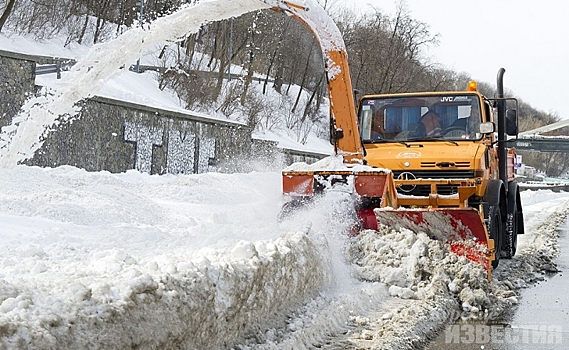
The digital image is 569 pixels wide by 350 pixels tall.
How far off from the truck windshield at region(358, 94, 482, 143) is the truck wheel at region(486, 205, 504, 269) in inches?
42.3

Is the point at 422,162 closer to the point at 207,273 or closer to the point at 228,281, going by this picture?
the point at 228,281

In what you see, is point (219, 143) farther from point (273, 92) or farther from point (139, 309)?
point (273, 92)

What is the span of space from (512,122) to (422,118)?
1293mm

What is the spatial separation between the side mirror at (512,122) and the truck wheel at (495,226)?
1.21 meters

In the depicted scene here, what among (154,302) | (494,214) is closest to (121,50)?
(494,214)

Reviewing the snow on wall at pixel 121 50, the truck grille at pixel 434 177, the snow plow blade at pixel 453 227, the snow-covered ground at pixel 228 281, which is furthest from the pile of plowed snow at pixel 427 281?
the snow on wall at pixel 121 50

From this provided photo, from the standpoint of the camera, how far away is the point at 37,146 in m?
15.7

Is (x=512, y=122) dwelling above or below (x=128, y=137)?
above

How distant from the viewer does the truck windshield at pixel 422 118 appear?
395 inches

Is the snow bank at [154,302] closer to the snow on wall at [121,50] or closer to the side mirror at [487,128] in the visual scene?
the snow on wall at [121,50]

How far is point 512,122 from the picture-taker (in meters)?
10.3

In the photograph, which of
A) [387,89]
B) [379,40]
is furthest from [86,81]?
[379,40]

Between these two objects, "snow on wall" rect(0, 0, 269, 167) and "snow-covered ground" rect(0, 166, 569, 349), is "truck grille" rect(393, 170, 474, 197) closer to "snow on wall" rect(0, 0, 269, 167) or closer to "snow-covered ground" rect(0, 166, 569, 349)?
"snow-covered ground" rect(0, 166, 569, 349)

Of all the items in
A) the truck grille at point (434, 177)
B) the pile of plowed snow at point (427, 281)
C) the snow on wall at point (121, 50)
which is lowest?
the pile of plowed snow at point (427, 281)
